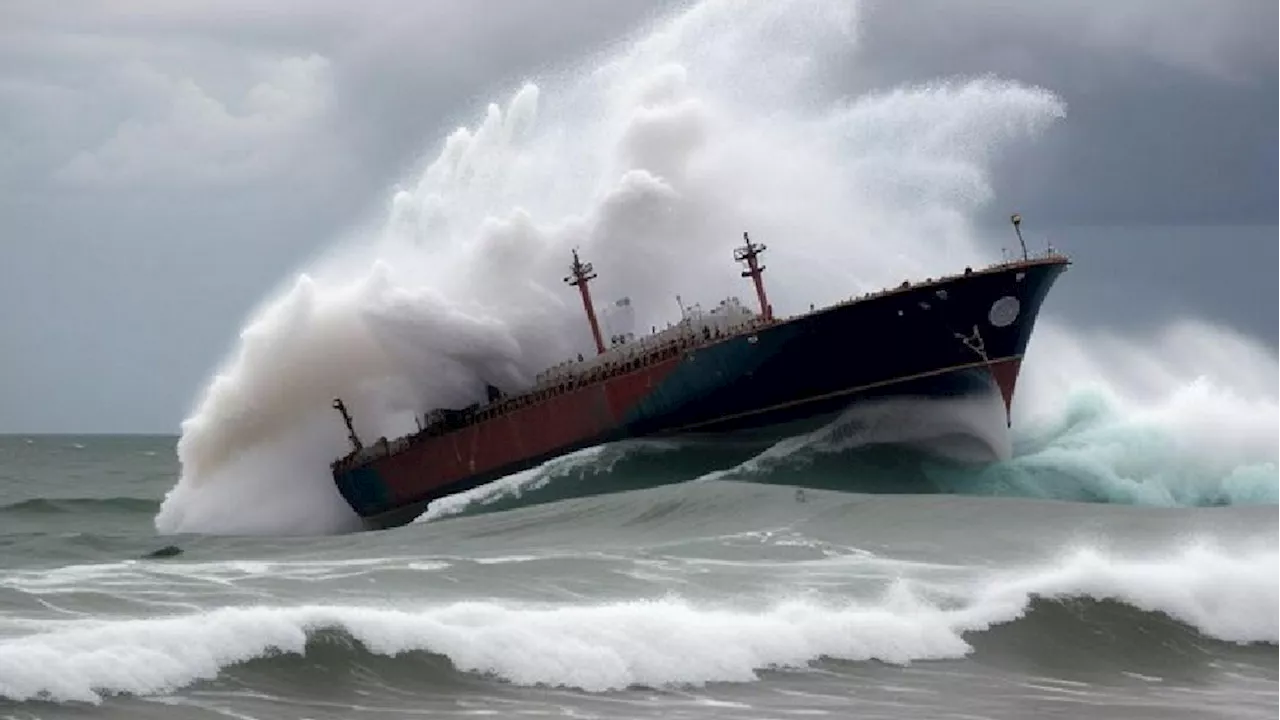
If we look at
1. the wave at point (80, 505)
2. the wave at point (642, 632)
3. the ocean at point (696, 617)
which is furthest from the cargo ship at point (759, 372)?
the wave at point (80, 505)

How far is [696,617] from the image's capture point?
1833cm

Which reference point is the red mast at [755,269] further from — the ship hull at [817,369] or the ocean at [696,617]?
the ocean at [696,617]

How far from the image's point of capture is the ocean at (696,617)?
15.5 meters

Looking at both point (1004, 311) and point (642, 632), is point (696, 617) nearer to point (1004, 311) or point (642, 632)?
point (642, 632)

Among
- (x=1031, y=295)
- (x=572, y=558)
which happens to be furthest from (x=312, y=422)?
(x=572, y=558)

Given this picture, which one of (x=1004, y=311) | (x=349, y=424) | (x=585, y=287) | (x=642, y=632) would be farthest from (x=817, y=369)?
(x=642, y=632)

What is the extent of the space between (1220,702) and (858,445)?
68.6ft

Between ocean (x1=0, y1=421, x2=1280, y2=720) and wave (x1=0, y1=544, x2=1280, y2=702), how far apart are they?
4cm

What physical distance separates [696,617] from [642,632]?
1.18 metres

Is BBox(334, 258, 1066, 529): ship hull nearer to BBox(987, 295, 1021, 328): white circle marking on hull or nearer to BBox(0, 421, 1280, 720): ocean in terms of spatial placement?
BBox(987, 295, 1021, 328): white circle marking on hull

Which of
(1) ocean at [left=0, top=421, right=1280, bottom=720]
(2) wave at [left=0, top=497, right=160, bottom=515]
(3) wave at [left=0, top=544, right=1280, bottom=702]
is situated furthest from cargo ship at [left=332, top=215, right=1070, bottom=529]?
(2) wave at [left=0, top=497, right=160, bottom=515]

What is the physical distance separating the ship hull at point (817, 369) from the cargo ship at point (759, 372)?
0.10 ft

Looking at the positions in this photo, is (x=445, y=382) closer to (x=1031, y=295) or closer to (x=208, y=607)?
(x=1031, y=295)

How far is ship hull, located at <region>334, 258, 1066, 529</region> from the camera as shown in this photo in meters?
35.6
